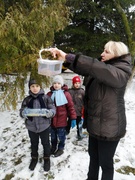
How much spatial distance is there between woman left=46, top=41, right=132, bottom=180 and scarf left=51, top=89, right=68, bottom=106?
1117 mm

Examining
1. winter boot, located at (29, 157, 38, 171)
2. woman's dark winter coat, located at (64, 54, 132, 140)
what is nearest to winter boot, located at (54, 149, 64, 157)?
winter boot, located at (29, 157, 38, 171)

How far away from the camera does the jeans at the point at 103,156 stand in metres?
1.91

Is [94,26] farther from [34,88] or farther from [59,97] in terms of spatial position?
[34,88]

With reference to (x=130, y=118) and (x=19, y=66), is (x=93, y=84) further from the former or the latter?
(x=130, y=118)

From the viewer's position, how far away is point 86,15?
9.32 metres

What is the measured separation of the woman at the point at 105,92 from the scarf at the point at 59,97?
1117 mm

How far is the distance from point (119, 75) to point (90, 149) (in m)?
1.14

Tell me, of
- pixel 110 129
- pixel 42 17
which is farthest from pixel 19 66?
pixel 110 129

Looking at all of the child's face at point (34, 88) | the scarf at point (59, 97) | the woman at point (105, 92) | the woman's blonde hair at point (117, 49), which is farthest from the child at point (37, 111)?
the woman's blonde hair at point (117, 49)

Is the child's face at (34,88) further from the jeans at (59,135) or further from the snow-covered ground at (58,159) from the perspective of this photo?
the snow-covered ground at (58,159)

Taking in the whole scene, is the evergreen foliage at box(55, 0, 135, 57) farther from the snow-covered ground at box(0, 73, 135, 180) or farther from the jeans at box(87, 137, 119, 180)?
the jeans at box(87, 137, 119, 180)

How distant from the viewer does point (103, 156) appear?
1.94m

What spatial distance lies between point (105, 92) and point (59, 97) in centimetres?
150

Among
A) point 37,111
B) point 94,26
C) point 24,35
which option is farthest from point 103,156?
point 94,26
